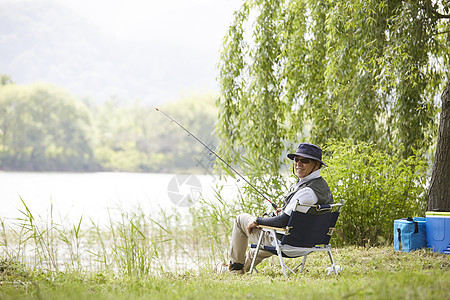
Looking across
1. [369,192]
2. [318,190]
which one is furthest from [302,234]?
[369,192]

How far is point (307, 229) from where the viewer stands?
4.26 m

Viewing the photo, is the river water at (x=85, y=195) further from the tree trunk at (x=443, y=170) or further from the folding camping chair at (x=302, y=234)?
the folding camping chair at (x=302, y=234)

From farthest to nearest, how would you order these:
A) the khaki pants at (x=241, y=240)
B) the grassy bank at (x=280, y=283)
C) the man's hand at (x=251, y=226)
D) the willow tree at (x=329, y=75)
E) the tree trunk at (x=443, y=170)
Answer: the willow tree at (x=329, y=75) → the tree trunk at (x=443, y=170) → the khaki pants at (x=241, y=240) → the man's hand at (x=251, y=226) → the grassy bank at (x=280, y=283)

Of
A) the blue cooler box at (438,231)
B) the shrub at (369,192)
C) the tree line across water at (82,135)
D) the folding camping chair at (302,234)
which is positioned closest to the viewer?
the folding camping chair at (302,234)

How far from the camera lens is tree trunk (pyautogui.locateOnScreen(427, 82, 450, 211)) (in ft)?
18.6

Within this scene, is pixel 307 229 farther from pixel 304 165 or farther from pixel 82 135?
pixel 82 135

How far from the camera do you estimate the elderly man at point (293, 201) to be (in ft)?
14.0

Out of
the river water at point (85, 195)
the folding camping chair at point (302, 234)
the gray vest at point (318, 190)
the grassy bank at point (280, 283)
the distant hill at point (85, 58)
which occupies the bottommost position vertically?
the river water at point (85, 195)

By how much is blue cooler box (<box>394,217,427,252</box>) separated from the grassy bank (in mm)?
122

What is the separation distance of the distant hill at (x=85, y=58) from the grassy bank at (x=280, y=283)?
170 feet

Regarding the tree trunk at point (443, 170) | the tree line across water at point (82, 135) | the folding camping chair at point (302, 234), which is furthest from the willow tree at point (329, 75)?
the tree line across water at point (82, 135)

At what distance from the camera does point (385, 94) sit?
6.98m

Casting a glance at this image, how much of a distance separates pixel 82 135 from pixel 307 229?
33.3 m

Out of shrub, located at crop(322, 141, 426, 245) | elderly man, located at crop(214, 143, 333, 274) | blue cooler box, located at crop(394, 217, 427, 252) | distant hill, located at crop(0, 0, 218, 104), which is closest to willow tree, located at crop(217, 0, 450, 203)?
shrub, located at crop(322, 141, 426, 245)
